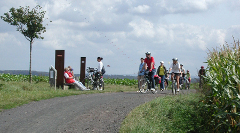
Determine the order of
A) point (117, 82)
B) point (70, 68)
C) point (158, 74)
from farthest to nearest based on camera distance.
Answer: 1. point (117, 82)
2. point (70, 68)
3. point (158, 74)

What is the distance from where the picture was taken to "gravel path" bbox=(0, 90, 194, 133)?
8.68 meters

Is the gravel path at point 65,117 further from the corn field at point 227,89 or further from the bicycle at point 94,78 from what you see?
the bicycle at point 94,78

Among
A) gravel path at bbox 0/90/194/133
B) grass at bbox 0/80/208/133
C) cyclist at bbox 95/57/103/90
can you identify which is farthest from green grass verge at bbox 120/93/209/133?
cyclist at bbox 95/57/103/90

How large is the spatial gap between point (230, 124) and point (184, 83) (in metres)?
20.0

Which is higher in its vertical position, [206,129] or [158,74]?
[158,74]

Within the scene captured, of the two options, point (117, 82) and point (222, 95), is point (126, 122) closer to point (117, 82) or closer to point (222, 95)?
point (222, 95)

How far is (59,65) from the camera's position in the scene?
20.1 m

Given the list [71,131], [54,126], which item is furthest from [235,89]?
[54,126]

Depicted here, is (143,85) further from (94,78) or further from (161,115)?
(161,115)

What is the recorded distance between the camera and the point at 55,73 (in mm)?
19250

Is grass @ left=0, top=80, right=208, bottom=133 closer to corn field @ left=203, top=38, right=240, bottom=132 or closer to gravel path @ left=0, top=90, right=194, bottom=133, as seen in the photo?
gravel path @ left=0, top=90, right=194, bottom=133

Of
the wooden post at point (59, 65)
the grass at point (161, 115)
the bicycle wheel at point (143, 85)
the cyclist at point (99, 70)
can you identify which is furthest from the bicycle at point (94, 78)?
the grass at point (161, 115)

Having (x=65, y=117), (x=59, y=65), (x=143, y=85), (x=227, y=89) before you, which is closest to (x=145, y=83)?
(x=143, y=85)

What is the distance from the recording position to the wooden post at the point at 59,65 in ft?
65.4
